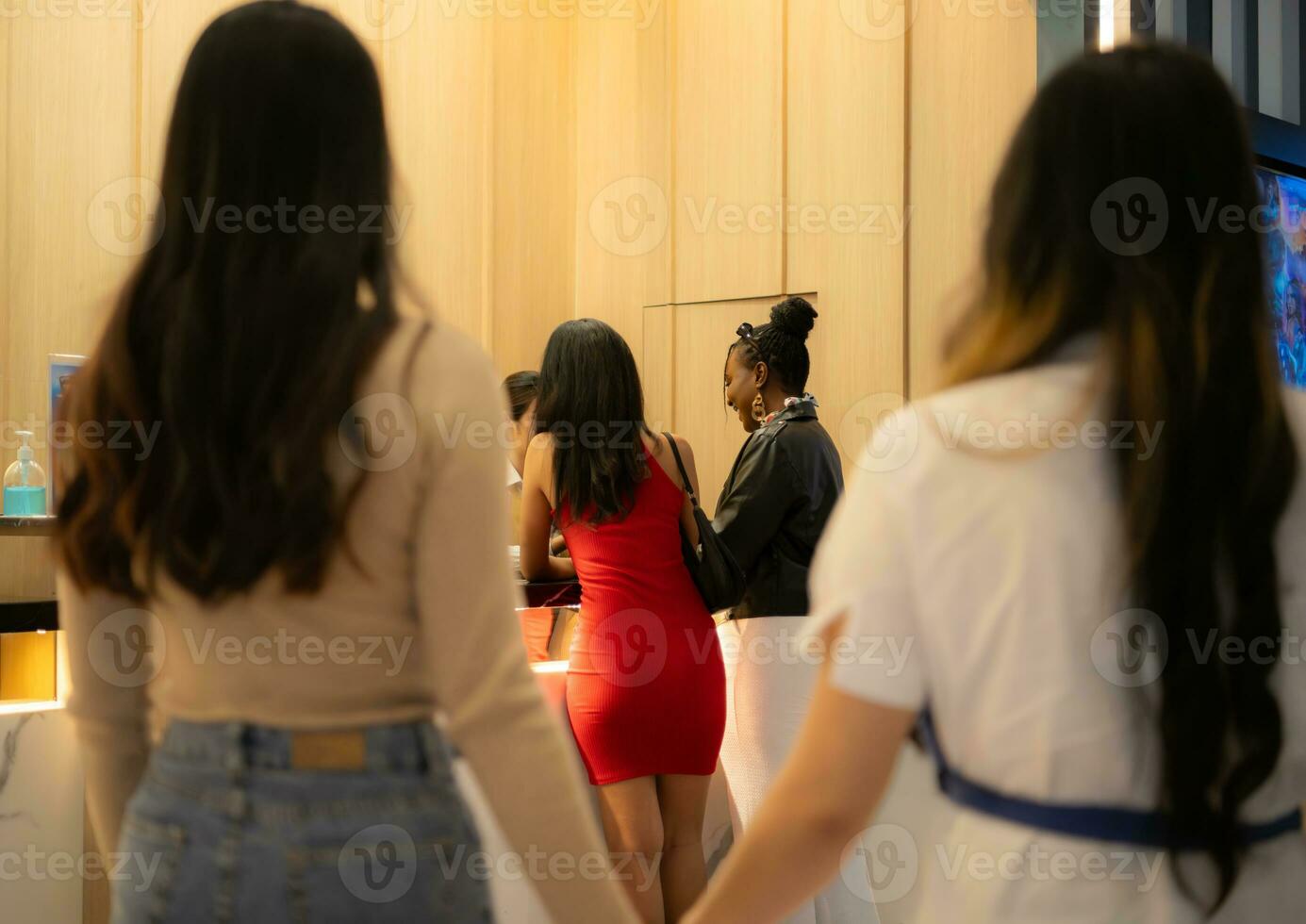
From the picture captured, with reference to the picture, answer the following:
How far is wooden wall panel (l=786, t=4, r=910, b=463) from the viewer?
16.4 feet

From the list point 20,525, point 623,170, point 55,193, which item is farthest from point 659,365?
point 20,525

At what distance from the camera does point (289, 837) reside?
1019 mm

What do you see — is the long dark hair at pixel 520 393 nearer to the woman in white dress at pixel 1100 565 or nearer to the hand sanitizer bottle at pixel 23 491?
the hand sanitizer bottle at pixel 23 491

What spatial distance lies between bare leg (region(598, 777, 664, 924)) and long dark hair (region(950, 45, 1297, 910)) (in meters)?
2.16

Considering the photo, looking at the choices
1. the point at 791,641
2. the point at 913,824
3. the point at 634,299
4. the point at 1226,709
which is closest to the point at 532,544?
the point at 791,641

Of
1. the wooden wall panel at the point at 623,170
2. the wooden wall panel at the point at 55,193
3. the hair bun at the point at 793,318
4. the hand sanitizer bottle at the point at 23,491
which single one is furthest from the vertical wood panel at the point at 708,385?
the hand sanitizer bottle at the point at 23,491

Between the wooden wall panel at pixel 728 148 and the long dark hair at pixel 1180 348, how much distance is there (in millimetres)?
4397

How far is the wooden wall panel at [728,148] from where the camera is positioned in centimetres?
551

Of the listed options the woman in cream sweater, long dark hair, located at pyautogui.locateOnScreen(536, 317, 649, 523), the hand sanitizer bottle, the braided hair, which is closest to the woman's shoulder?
the woman in cream sweater

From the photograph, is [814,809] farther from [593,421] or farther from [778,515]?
[778,515]

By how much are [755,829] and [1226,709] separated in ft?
1.35

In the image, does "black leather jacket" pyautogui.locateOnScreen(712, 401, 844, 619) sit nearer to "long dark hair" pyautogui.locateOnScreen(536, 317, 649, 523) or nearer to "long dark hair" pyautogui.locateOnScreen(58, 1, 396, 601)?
"long dark hair" pyautogui.locateOnScreen(536, 317, 649, 523)

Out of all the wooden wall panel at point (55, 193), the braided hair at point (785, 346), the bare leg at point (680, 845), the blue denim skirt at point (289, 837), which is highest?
the wooden wall panel at point (55, 193)

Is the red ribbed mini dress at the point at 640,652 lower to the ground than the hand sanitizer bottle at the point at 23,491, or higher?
lower
